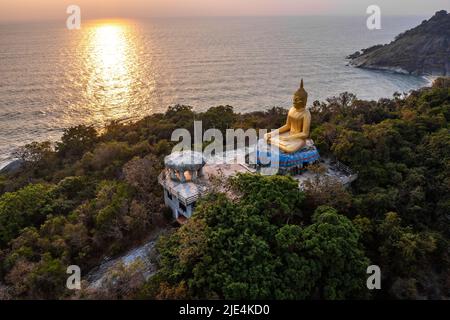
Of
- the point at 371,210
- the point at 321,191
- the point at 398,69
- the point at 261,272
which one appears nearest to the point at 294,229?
the point at 261,272

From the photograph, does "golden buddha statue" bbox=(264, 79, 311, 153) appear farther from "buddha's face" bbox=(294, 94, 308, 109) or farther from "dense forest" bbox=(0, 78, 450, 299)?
"dense forest" bbox=(0, 78, 450, 299)

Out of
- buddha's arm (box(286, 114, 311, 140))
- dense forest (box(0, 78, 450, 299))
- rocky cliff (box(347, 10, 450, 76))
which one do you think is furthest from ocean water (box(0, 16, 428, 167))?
buddha's arm (box(286, 114, 311, 140))

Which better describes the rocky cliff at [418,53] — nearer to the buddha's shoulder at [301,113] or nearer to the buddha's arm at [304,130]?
the buddha's shoulder at [301,113]

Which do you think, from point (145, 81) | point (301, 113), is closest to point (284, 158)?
point (301, 113)

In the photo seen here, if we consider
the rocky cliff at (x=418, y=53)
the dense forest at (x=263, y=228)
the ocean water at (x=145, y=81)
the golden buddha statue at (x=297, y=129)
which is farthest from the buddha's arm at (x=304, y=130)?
the rocky cliff at (x=418, y=53)

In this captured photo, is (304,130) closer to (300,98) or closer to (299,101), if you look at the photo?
(299,101)

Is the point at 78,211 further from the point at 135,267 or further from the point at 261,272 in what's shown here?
the point at 261,272

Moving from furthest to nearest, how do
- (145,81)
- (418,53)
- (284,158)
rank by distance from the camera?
(418,53) < (145,81) < (284,158)

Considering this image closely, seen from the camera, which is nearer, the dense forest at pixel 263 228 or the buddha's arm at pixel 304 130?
the dense forest at pixel 263 228
